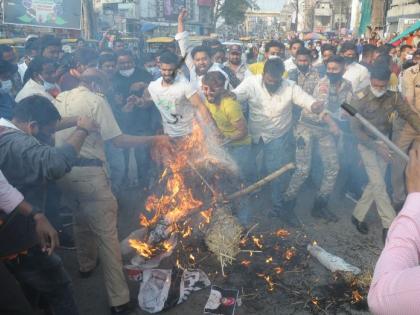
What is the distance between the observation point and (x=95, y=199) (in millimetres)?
3801

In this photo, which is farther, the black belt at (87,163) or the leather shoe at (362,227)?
the leather shoe at (362,227)

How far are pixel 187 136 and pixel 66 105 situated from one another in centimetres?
194

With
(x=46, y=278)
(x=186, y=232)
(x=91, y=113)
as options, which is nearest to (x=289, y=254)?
(x=186, y=232)

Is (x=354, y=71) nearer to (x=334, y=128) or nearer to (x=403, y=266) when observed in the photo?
(x=334, y=128)

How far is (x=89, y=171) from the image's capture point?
3.95 metres

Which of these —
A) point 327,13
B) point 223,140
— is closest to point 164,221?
point 223,140

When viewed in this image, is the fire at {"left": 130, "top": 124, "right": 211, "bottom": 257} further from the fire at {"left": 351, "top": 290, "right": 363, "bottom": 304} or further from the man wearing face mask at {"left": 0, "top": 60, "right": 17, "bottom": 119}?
the man wearing face mask at {"left": 0, "top": 60, "right": 17, "bottom": 119}

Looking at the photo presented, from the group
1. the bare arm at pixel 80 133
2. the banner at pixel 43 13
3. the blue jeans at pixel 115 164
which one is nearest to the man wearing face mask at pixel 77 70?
the blue jeans at pixel 115 164

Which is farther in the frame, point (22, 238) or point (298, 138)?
point (298, 138)

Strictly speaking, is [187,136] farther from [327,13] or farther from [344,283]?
[327,13]

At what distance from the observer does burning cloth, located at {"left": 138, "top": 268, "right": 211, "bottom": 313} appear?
3760mm

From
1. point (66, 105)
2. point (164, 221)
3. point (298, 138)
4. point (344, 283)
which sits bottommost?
point (344, 283)

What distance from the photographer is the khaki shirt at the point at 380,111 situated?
530 cm

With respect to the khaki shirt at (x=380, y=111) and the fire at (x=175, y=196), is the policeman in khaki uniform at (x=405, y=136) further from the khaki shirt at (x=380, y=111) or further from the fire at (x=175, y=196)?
the fire at (x=175, y=196)
